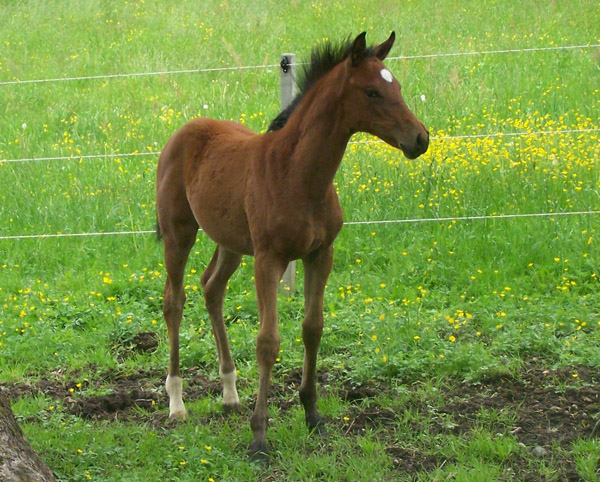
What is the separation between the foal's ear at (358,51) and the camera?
4430mm

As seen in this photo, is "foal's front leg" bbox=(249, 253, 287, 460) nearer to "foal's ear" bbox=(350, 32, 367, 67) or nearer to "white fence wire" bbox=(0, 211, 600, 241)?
"foal's ear" bbox=(350, 32, 367, 67)

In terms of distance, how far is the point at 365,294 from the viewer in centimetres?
704

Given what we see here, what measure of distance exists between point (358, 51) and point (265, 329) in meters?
1.55

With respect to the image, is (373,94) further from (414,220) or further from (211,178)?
(414,220)

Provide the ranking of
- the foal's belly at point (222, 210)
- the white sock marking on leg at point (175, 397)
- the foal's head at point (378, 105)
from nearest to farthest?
the foal's head at point (378, 105) < the foal's belly at point (222, 210) < the white sock marking on leg at point (175, 397)

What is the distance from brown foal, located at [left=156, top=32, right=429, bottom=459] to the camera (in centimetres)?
453

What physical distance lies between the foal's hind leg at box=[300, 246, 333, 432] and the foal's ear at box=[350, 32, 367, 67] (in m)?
1.06

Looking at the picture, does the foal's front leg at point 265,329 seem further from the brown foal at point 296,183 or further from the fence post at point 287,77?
the fence post at point 287,77

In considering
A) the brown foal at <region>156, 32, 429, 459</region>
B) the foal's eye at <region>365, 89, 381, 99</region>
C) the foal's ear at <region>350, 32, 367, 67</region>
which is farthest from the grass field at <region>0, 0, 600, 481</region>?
the foal's ear at <region>350, 32, 367, 67</region>

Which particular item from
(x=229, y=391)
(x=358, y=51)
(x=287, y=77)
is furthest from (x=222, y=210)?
(x=287, y=77)

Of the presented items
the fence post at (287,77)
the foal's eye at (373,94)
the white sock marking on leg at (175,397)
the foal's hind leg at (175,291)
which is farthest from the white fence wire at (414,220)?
the foal's eye at (373,94)

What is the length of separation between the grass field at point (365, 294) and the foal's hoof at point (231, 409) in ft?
0.22

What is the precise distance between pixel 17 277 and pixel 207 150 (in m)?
2.91

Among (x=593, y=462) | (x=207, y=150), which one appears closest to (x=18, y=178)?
(x=207, y=150)
